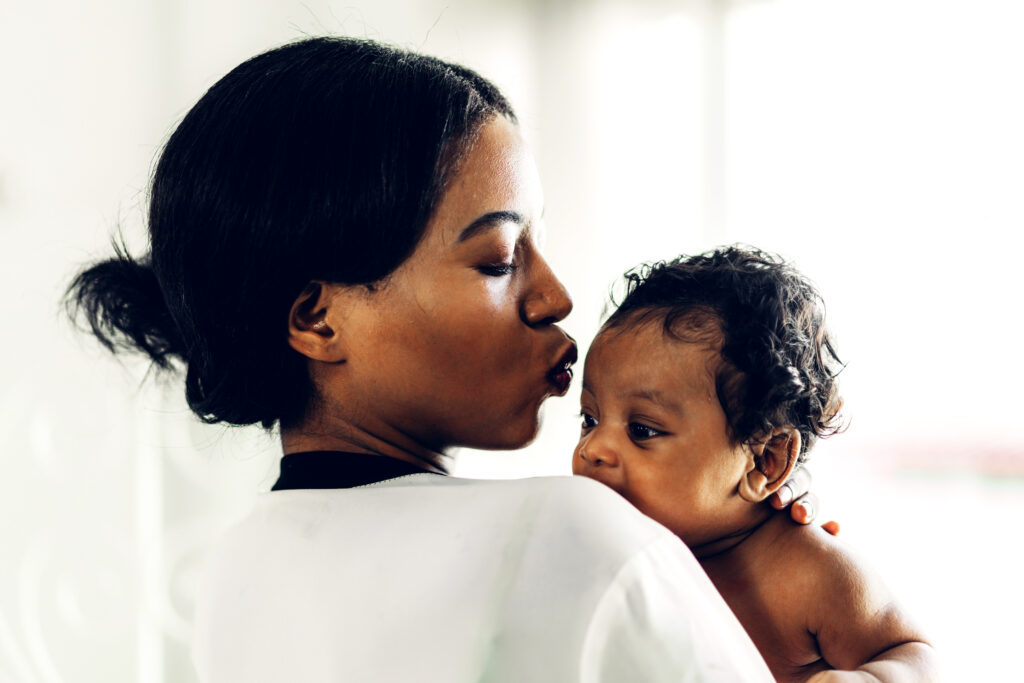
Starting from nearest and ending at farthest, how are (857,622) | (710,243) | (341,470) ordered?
(341,470), (857,622), (710,243)

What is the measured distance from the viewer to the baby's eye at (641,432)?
2.83ft

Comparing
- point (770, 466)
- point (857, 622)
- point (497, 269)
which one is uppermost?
point (497, 269)

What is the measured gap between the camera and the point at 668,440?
0.85 m

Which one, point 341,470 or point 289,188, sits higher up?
point 289,188

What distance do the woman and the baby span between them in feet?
0.37

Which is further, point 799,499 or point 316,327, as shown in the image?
point 799,499

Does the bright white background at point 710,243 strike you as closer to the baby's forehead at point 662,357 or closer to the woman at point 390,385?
the baby's forehead at point 662,357

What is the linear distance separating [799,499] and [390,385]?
0.48m

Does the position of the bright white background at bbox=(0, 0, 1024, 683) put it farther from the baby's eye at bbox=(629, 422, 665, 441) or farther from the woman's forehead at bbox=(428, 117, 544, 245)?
the woman's forehead at bbox=(428, 117, 544, 245)

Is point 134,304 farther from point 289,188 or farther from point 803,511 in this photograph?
point 803,511

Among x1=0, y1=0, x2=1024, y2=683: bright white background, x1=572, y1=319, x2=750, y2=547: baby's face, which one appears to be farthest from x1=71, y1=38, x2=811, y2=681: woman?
x1=0, y1=0, x2=1024, y2=683: bright white background

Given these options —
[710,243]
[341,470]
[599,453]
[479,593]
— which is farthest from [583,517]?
[710,243]

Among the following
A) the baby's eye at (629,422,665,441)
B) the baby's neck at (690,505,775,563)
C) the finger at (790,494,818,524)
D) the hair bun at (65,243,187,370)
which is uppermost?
the hair bun at (65,243,187,370)

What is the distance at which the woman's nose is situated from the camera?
74 cm
